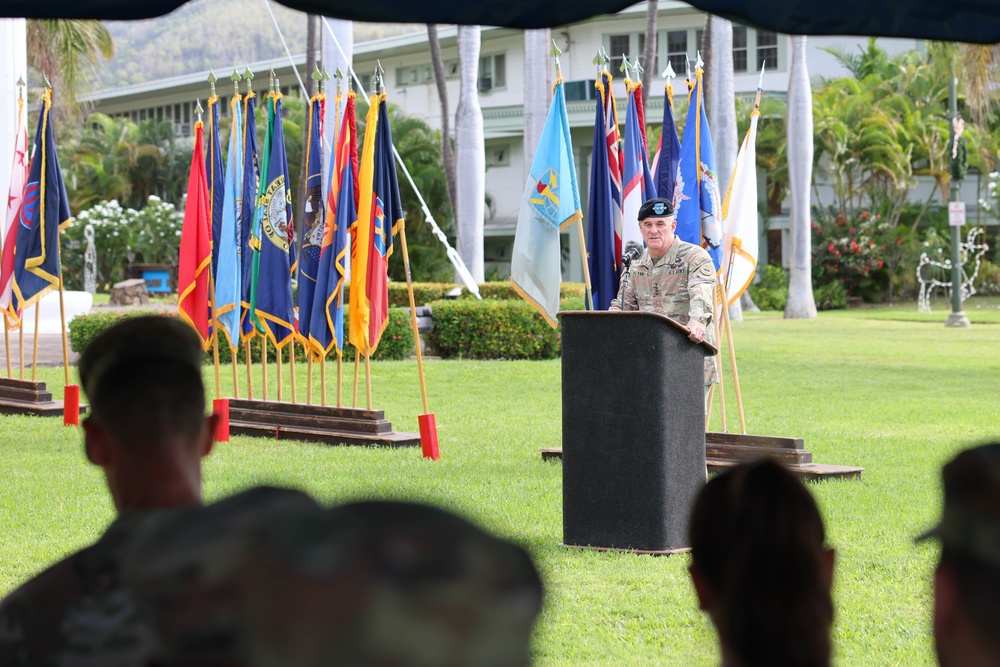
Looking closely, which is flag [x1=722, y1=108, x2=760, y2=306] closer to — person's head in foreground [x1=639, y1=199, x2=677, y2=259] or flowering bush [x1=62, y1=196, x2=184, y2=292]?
person's head in foreground [x1=639, y1=199, x2=677, y2=259]

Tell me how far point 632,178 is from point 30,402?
768 cm

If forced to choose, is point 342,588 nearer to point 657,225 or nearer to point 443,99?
point 657,225

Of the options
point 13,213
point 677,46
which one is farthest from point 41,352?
point 677,46

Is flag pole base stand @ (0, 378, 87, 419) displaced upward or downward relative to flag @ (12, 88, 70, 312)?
downward

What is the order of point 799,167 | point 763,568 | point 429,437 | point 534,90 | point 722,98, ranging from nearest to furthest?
point 763,568 → point 429,437 → point 534,90 → point 722,98 → point 799,167

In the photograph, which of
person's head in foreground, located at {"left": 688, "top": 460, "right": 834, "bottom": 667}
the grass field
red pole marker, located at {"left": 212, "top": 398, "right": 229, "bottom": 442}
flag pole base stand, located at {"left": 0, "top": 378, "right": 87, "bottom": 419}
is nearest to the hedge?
the grass field

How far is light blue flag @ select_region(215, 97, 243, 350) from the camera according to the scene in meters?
12.2

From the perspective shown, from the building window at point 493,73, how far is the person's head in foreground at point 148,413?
47707 millimetres

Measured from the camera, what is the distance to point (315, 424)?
12047mm

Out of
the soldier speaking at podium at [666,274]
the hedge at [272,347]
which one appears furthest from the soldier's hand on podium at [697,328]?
the hedge at [272,347]

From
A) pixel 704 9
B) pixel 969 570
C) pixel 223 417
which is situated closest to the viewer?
pixel 969 570

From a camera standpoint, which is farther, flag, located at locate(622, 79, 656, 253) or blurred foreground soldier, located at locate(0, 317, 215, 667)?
flag, located at locate(622, 79, 656, 253)

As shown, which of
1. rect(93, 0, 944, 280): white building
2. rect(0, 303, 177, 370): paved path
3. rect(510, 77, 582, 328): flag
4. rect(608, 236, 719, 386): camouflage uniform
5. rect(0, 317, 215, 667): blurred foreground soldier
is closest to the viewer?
rect(0, 317, 215, 667): blurred foreground soldier

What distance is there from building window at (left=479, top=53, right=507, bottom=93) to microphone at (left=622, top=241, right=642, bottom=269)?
3982cm
